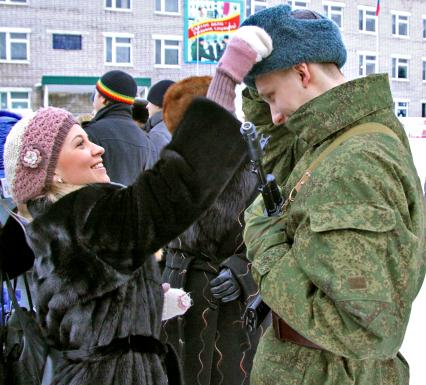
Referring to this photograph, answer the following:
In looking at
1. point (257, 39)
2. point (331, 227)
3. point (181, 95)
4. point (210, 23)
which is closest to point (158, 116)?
point (181, 95)

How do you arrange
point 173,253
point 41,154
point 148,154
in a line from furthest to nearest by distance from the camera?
point 148,154 < point 173,253 < point 41,154

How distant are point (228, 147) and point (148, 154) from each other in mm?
2941

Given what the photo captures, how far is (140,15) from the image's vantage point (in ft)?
84.6

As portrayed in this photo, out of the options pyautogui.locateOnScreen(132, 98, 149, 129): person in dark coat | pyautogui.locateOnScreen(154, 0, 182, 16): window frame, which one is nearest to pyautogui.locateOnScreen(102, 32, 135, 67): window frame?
pyautogui.locateOnScreen(154, 0, 182, 16): window frame

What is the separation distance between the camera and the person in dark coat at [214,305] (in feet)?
8.63

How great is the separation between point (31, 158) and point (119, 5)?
25.5 metres

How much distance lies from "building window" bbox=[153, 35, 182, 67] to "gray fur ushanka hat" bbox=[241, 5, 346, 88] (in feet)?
82.0

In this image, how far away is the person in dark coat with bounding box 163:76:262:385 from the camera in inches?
104

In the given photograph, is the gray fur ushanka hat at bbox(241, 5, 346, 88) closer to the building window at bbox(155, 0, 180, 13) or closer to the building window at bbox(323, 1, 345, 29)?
the building window at bbox(155, 0, 180, 13)

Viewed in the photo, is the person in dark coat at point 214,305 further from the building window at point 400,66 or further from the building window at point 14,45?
the building window at point 400,66

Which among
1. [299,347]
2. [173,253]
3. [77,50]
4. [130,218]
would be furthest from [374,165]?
[77,50]

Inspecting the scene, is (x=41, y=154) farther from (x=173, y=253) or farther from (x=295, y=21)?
(x=173, y=253)

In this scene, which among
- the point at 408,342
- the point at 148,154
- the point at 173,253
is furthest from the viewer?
the point at 148,154

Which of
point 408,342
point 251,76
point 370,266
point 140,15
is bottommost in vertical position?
point 408,342
